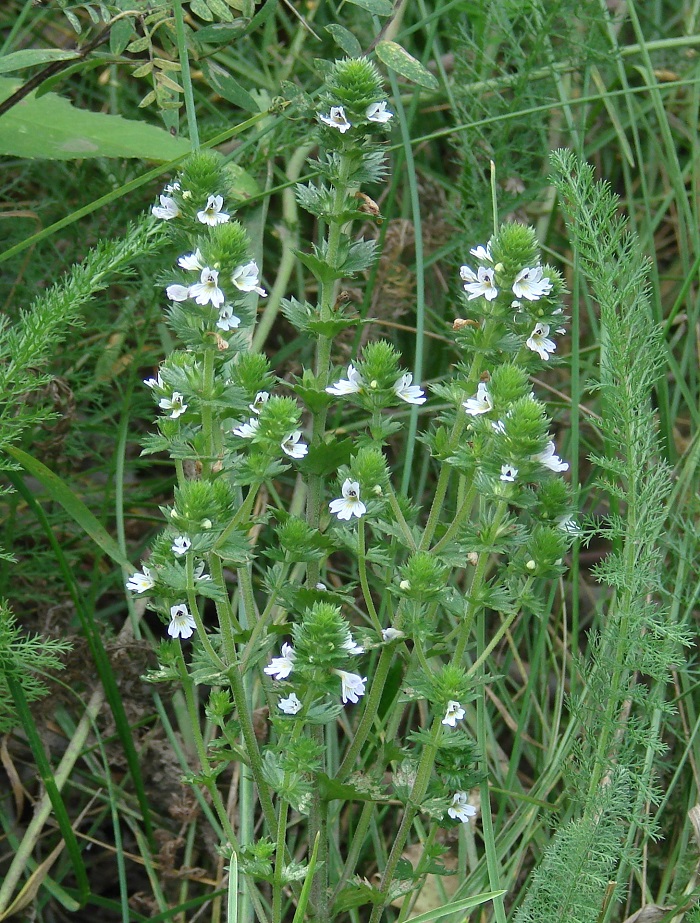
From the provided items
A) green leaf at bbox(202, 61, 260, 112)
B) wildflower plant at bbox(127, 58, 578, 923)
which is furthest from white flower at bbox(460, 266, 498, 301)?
green leaf at bbox(202, 61, 260, 112)

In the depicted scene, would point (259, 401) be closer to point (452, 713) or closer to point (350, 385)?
point (350, 385)

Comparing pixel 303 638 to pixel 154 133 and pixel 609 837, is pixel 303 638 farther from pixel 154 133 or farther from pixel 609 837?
pixel 154 133

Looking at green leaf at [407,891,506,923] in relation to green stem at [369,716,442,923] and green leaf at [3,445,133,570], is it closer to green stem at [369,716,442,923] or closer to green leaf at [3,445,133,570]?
green stem at [369,716,442,923]

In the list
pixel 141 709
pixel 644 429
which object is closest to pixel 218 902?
pixel 141 709

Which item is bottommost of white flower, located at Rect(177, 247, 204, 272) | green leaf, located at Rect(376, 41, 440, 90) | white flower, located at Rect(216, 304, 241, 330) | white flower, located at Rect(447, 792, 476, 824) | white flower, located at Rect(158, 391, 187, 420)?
white flower, located at Rect(447, 792, 476, 824)

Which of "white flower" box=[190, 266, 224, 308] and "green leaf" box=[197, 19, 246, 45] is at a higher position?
"green leaf" box=[197, 19, 246, 45]

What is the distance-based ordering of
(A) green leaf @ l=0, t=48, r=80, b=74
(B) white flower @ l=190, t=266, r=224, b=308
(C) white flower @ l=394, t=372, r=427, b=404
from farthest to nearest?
(A) green leaf @ l=0, t=48, r=80, b=74
(C) white flower @ l=394, t=372, r=427, b=404
(B) white flower @ l=190, t=266, r=224, b=308

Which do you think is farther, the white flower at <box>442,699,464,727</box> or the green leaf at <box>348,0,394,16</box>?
the green leaf at <box>348,0,394,16</box>
